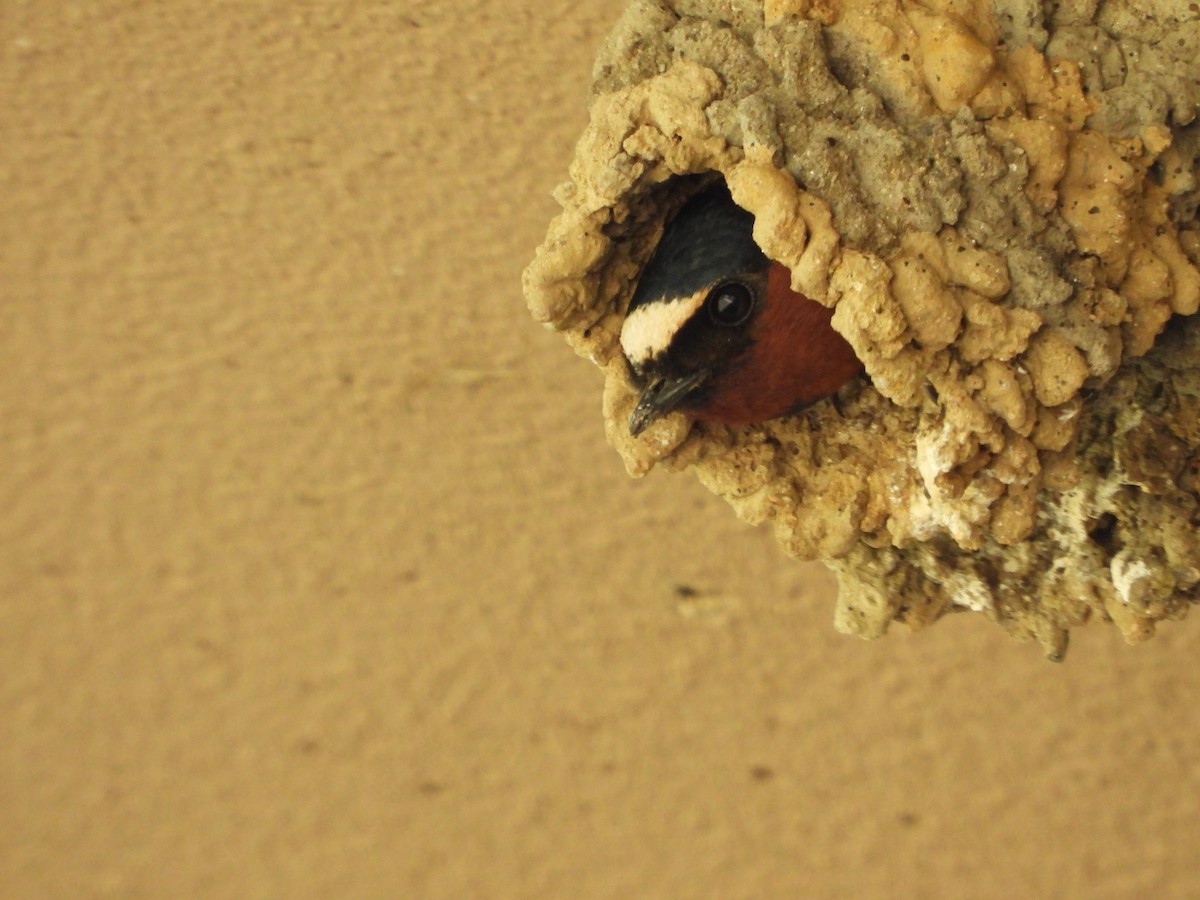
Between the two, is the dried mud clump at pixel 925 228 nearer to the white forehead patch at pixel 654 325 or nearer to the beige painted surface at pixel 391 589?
the white forehead patch at pixel 654 325

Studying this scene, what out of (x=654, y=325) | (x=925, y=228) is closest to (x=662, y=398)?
(x=654, y=325)

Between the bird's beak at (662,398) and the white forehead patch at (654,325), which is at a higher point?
the white forehead patch at (654,325)

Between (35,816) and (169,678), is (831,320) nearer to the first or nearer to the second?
(169,678)

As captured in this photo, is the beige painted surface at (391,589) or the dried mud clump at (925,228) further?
the beige painted surface at (391,589)

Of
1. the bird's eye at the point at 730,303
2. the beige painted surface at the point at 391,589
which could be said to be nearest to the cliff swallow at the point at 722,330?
the bird's eye at the point at 730,303

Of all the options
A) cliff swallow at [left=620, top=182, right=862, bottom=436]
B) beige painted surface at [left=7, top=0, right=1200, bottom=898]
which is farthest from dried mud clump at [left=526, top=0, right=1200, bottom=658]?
beige painted surface at [left=7, top=0, right=1200, bottom=898]
